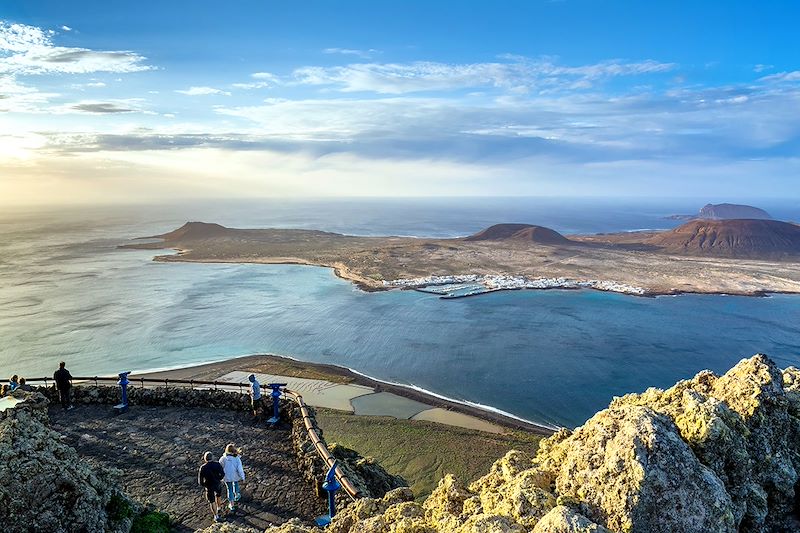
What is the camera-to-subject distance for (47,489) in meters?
5.96

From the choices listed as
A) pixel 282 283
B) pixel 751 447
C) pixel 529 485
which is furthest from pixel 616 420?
pixel 282 283

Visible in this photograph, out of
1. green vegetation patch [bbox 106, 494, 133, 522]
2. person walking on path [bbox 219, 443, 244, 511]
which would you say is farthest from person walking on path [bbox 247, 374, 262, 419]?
green vegetation patch [bbox 106, 494, 133, 522]

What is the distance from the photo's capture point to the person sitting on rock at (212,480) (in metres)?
8.07

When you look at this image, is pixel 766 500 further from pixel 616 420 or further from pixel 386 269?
pixel 386 269

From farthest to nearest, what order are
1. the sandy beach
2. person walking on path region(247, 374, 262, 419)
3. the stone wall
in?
the sandy beach
person walking on path region(247, 374, 262, 419)
the stone wall

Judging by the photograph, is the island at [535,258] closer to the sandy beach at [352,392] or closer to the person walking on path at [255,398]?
the sandy beach at [352,392]

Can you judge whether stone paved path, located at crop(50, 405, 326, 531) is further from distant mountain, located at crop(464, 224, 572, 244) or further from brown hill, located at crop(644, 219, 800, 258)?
brown hill, located at crop(644, 219, 800, 258)

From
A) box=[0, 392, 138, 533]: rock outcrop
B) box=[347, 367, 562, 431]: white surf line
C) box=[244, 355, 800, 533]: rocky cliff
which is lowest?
box=[347, 367, 562, 431]: white surf line

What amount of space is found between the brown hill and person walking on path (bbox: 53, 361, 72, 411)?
95.0m

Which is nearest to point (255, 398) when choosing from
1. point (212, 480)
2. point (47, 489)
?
point (212, 480)

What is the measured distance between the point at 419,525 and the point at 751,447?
373 cm

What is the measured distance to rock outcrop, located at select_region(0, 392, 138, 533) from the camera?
5738 mm

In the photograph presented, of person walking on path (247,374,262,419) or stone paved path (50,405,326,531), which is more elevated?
person walking on path (247,374,262,419)

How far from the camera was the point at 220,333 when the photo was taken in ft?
128
